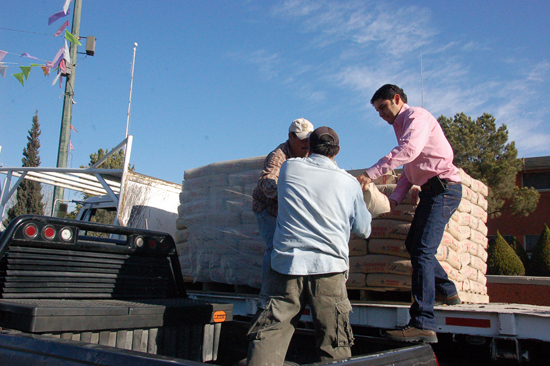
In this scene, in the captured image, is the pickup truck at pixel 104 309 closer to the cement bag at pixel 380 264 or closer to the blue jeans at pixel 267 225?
the blue jeans at pixel 267 225

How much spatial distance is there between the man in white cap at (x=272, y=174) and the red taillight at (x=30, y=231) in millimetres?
1321

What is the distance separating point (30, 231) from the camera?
2330 mm

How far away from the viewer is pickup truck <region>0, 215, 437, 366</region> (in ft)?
5.24

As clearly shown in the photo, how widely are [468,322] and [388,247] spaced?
964 millimetres

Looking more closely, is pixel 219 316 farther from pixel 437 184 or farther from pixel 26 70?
pixel 26 70

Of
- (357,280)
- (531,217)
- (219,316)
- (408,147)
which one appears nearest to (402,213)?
(357,280)

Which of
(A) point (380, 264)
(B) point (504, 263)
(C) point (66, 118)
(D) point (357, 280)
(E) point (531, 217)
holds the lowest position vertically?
(D) point (357, 280)

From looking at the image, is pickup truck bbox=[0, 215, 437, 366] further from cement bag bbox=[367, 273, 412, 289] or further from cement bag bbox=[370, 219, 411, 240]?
cement bag bbox=[370, 219, 411, 240]

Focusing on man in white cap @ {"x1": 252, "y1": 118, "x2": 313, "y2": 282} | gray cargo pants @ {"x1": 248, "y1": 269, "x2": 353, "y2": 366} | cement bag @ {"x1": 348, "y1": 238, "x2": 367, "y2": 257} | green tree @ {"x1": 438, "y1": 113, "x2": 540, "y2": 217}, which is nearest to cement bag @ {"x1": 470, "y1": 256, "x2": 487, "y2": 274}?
cement bag @ {"x1": 348, "y1": 238, "x2": 367, "y2": 257}

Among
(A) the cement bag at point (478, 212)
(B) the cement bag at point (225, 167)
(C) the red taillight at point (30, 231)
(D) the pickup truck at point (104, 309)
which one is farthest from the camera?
(B) the cement bag at point (225, 167)

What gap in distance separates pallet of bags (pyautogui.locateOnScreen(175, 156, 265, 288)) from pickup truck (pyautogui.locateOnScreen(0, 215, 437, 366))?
4.84 ft

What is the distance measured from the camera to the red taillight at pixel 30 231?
231 centimetres

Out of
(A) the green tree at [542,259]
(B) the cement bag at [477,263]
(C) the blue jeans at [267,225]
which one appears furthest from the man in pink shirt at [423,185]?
(A) the green tree at [542,259]

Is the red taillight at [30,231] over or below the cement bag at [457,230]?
below
